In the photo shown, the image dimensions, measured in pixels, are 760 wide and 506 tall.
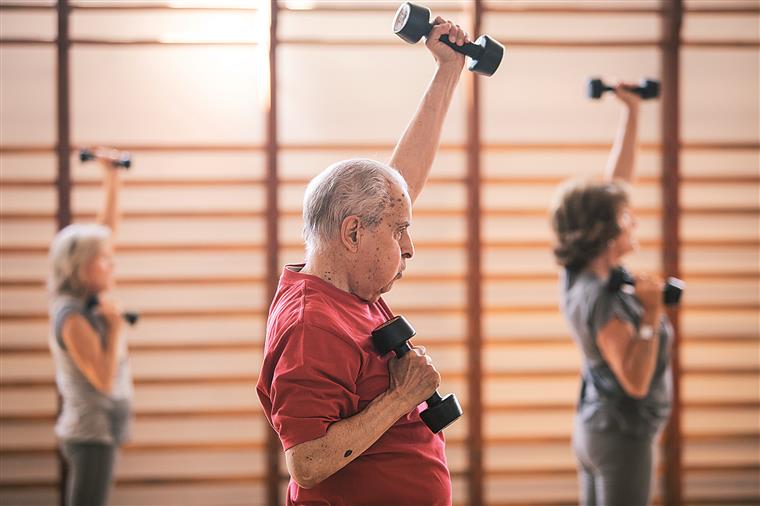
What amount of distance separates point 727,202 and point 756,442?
1.39 meters

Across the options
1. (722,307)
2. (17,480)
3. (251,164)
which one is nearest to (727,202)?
(722,307)

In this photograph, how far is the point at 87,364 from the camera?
289 centimetres

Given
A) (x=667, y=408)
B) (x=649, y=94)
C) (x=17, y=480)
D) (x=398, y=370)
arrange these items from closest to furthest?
(x=398, y=370) → (x=667, y=408) → (x=649, y=94) → (x=17, y=480)

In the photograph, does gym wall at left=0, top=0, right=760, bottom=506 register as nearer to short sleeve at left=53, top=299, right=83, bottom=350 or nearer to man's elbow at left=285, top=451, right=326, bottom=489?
short sleeve at left=53, top=299, right=83, bottom=350

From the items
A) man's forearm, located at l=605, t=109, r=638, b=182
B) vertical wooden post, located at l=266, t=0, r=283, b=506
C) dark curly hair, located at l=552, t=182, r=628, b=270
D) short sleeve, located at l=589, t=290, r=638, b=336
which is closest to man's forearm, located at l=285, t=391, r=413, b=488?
short sleeve, located at l=589, t=290, r=638, b=336

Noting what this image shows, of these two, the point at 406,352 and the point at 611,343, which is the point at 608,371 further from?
the point at 406,352

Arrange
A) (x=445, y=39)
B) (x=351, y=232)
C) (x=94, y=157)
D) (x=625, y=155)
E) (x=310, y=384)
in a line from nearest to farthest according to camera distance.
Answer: (x=310, y=384)
(x=351, y=232)
(x=445, y=39)
(x=625, y=155)
(x=94, y=157)

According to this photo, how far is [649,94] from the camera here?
2.94 meters

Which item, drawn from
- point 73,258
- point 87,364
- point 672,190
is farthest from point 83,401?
point 672,190

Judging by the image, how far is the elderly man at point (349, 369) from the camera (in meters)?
1.20

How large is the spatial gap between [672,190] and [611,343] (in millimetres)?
→ 2216

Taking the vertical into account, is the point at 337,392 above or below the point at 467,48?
below

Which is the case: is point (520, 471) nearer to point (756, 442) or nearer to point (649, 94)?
point (756, 442)

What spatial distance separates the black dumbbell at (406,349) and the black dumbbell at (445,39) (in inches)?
27.0
